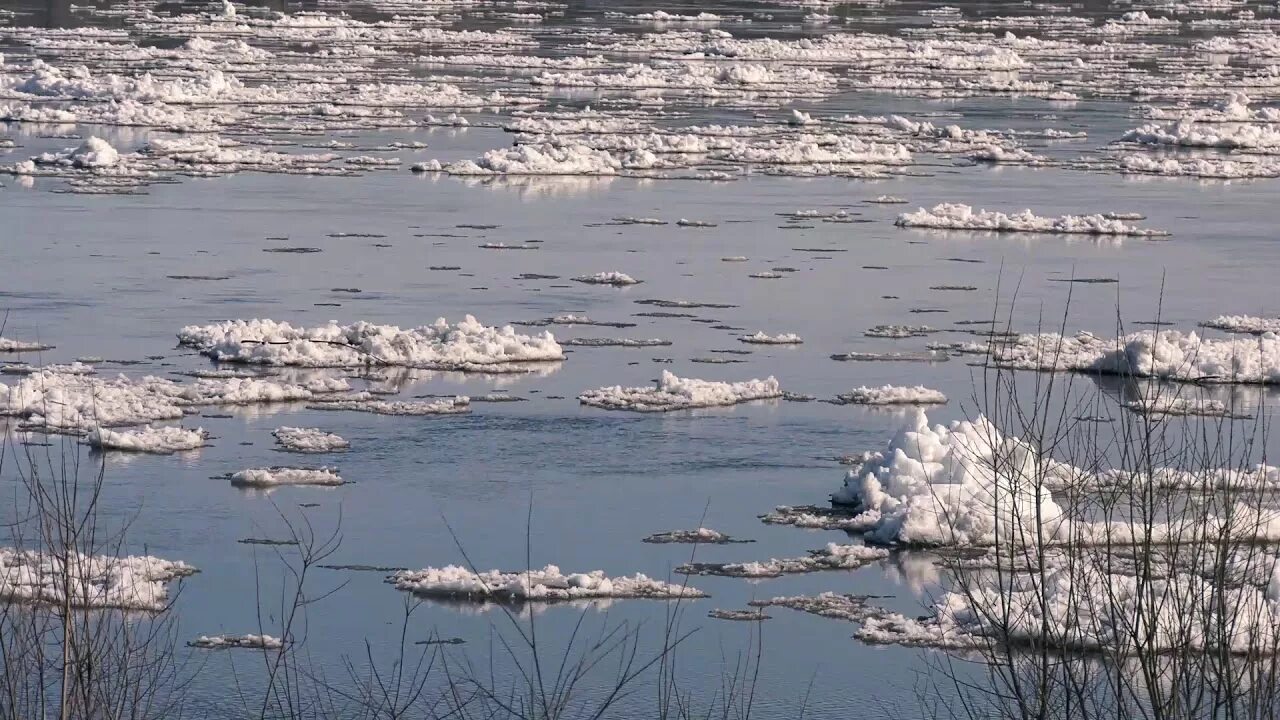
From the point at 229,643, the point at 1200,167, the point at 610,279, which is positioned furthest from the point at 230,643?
the point at 1200,167

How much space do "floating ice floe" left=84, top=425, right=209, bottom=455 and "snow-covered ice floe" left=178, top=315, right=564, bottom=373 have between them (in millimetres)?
2614

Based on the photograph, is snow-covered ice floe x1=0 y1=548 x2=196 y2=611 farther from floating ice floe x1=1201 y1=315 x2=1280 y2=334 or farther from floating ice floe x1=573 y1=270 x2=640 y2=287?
floating ice floe x1=1201 y1=315 x2=1280 y2=334

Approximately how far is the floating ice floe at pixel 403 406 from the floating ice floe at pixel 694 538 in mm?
3507

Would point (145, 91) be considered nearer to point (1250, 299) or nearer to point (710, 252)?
point (710, 252)

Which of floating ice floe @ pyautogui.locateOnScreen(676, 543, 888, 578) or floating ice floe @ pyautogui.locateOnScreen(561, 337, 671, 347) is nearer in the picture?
floating ice floe @ pyautogui.locateOnScreen(676, 543, 888, 578)

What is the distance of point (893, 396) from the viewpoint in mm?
16812

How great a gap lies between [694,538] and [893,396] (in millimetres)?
4325

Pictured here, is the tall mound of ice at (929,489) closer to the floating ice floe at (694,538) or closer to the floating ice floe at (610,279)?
the floating ice floe at (694,538)

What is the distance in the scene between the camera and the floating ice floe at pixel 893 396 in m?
16.7

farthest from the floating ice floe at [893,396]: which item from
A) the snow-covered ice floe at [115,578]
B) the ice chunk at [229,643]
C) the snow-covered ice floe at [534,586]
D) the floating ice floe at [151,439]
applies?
the ice chunk at [229,643]

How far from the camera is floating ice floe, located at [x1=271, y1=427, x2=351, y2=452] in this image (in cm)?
1493

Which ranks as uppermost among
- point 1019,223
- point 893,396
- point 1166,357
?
point 1166,357

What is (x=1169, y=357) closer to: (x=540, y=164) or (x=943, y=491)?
(x=943, y=491)

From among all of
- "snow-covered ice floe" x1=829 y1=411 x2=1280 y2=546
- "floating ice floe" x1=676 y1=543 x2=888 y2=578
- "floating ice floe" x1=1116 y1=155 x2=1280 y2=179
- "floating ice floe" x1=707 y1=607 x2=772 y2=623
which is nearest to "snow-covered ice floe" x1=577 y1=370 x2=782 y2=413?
"snow-covered ice floe" x1=829 y1=411 x2=1280 y2=546
